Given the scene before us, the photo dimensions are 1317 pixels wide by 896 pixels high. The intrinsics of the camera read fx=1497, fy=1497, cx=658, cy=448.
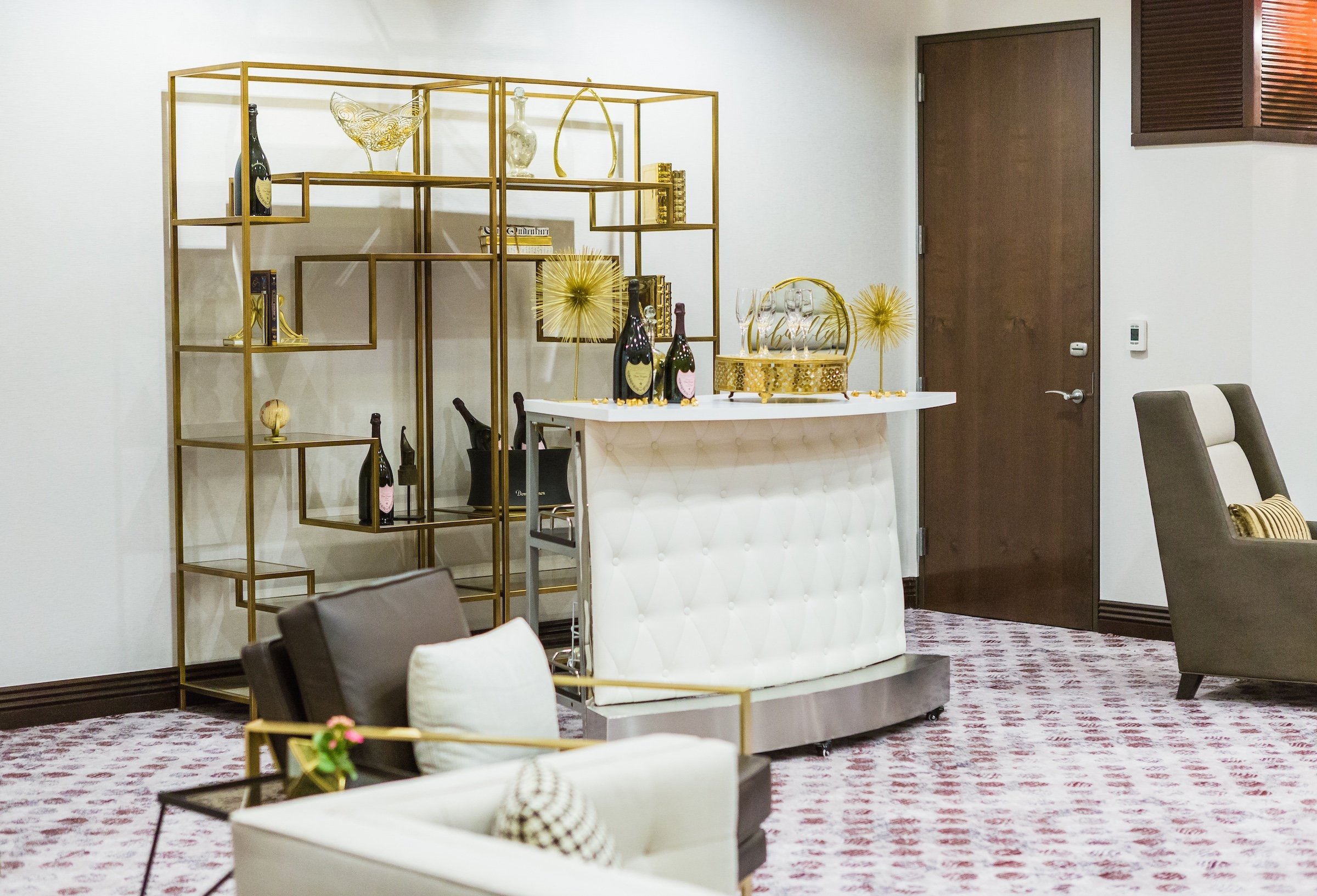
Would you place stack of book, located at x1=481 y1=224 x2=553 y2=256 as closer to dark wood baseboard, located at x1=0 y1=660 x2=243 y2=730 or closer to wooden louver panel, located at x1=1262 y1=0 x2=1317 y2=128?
dark wood baseboard, located at x1=0 y1=660 x2=243 y2=730

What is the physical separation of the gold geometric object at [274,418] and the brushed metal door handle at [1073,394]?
126 inches

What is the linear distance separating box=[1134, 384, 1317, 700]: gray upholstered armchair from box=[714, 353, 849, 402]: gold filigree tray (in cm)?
121

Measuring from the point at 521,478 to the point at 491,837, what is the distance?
347cm

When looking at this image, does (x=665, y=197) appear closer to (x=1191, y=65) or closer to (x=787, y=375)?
(x=787, y=375)

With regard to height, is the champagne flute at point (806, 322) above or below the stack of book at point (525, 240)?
below

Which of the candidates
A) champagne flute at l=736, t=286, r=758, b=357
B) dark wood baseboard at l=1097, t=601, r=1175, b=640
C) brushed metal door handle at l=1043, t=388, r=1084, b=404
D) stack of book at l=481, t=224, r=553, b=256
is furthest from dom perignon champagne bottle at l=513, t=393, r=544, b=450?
dark wood baseboard at l=1097, t=601, r=1175, b=640

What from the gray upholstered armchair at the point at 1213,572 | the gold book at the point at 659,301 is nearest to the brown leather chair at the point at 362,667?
the gray upholstered armchair at the point at 1213,572

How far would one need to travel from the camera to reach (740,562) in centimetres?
433

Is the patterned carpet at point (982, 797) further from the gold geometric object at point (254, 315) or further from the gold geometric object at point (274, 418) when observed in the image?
the gold geometric object at point (254, 315)

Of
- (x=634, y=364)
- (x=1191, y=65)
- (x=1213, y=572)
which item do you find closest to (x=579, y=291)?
(x=634, y=364)

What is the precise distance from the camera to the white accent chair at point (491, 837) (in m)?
1.74

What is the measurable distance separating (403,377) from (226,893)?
2.60 m

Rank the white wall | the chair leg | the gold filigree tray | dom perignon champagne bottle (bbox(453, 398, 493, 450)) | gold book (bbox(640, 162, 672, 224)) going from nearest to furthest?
the gold filigree tray < the white wall < the chair leg < dom perignon champagne bottle (bbox(453, 398, 493, 450)) < gold book (bbox(640, 162, 672, 224))

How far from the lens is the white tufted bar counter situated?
4.13 metres
